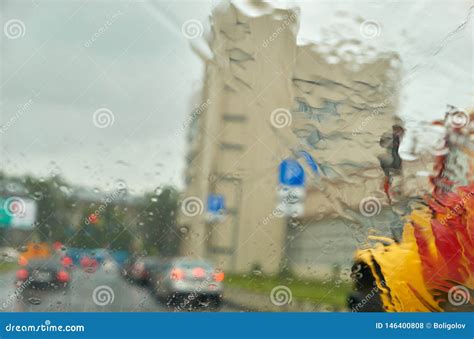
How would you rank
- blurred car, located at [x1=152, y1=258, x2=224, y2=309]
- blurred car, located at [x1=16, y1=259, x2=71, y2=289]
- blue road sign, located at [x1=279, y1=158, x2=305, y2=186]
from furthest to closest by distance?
1. blue road sign, located at [x1=279, y1=158, x2=305, y2=186]
2. blurred car, located at [x1=152, y1=258, x2=224, y2=309]
3. blurred car, located at [x1=16, y1=259, x2=71, y2=289]

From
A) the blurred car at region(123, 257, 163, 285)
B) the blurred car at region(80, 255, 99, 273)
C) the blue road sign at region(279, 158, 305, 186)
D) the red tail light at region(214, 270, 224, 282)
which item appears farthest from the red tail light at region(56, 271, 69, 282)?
the blue road sign at region(279, 158, 305, 186)

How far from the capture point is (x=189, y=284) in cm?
464

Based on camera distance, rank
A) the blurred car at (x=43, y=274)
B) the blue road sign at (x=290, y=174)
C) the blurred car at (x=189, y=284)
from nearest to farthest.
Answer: the blurred car at (x=43, y=274) < the blurred car at (x=189, y=284) < the blue road sign at (x=290, y=174)

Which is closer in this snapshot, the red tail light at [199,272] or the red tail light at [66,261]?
the red tail light at [66,261]

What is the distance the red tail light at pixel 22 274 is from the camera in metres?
4.49

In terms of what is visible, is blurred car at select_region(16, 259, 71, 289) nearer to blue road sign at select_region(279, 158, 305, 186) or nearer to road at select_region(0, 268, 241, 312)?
road at select_region(0, 268, 241, 312)

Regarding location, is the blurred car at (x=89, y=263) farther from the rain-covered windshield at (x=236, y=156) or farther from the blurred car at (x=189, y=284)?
the blurred car at (x=189, y=284)

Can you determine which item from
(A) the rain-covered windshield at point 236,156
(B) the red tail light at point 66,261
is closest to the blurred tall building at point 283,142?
(A) the rain-covered windshield at point 236,156

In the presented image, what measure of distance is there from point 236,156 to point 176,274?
0.87m

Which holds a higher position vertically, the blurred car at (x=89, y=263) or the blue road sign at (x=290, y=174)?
the blue road sign at (x=290, y=174)

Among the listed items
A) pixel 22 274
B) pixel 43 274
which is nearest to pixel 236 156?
pixel 43 274

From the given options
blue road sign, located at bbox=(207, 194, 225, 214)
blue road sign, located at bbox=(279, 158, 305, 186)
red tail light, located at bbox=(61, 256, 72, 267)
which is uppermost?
blue road sign, located at bbox=(279, 158, 305, 186)

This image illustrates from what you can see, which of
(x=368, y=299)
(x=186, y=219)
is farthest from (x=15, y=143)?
(x=368, y=299)

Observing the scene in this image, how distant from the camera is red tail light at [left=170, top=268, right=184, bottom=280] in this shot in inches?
181
